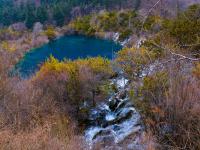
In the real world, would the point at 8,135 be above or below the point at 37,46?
above

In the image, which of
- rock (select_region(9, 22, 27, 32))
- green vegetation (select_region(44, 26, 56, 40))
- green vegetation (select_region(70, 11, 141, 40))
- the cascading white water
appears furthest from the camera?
rock (select_region(9, 22, 27, 32))

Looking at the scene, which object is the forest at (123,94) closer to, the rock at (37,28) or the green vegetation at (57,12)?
the rock at (37,28)

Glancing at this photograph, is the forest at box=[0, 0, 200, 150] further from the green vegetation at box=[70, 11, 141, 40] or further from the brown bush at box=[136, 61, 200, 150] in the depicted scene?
the green vegetation at box=[70, 11, 141, 40]

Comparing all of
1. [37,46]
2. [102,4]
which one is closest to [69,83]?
[37,46]

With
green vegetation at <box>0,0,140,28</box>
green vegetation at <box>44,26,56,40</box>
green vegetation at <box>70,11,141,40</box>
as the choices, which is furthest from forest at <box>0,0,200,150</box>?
green vegetation at <box>0,0,140,28</box>

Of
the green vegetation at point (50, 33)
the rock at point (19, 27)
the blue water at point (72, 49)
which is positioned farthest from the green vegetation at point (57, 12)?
the blue water at point (72, 49)

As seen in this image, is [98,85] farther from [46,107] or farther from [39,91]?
[46,107]

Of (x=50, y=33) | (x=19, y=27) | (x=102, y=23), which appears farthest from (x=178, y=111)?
(x=19, y=27)

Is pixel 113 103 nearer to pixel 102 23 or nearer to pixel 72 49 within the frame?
pixel 72 49
